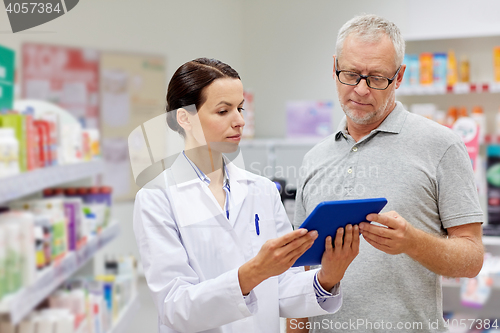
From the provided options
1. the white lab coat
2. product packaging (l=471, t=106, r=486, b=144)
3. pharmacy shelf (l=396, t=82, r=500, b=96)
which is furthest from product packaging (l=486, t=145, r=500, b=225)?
the white lab coat

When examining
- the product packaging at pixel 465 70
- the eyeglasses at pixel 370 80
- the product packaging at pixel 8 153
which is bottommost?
the product packaging at pixel 8 153

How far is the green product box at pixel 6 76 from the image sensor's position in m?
1.81

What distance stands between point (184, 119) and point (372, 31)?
71 cm

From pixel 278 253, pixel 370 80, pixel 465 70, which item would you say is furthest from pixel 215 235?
pixel 465 70

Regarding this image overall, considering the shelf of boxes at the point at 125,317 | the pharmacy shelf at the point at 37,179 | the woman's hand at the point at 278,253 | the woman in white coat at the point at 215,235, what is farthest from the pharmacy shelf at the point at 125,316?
the woman's hand at the point at 278,253

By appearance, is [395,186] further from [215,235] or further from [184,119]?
[184,119]

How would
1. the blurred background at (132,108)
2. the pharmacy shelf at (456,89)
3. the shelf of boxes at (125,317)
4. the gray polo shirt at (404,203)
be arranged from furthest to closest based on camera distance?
the pharmacy shelf at (456,89) → the shelf of boxes at (125,317) → the blurred background at (132,108) → the gray polo shirt at (404,203)

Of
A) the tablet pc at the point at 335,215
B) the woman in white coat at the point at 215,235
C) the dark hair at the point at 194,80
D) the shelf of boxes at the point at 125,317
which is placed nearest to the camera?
the tablet pc at the point at 335,215

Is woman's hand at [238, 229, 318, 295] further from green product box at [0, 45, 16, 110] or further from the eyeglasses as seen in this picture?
green product box at [0, 45, 16, 110]

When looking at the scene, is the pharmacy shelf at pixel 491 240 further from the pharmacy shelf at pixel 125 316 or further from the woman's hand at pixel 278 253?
the woman's hand at pixel 278 253

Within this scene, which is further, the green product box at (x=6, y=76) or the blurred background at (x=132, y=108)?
the blurred background at (x=132, y=108)

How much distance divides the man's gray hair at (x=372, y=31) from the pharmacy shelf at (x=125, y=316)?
234 centimetres

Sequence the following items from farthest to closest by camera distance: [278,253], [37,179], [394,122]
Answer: [37,179]
[394,122]
[278,253]

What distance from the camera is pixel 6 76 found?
6.12 feet
